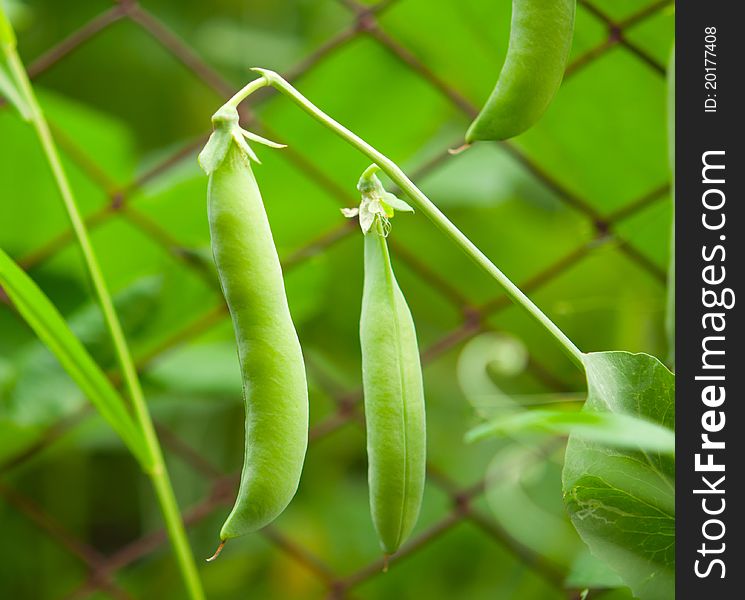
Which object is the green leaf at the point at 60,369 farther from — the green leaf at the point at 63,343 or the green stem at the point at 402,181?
the green stem at the point at 402,181

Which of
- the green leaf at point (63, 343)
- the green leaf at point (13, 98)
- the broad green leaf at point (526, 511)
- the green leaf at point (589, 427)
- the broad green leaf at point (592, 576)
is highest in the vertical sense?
the green leaf at point (13, 98)

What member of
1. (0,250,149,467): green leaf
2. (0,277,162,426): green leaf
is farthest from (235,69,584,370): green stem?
(0,277,162,426): green leaf

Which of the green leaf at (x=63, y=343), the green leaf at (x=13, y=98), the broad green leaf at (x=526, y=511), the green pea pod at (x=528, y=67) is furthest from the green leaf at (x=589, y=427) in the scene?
the broad green leaf at (x=526, y=511)

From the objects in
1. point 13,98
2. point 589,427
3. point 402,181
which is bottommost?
point 589,427

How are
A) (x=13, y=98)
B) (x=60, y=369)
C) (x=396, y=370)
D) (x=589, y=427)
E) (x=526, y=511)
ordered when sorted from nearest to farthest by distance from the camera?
(x=589, y=427) < (x=396, y=370) < (x=13, y=98) < (x=60, y=369) < (x=526, y=511)

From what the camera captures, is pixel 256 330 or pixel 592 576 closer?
pixel 256 330

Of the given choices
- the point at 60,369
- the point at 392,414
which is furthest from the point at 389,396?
the point at 60,369

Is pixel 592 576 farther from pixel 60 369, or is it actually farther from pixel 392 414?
pixel 60 369
